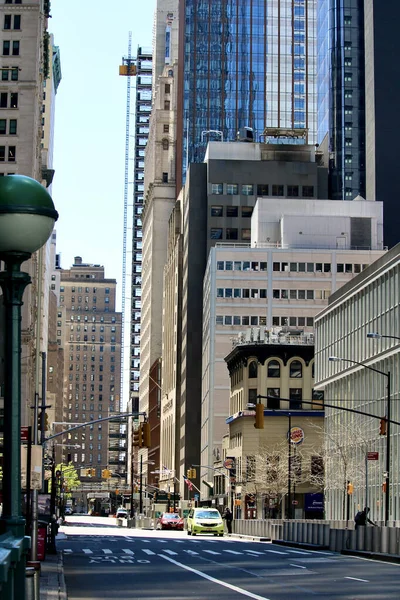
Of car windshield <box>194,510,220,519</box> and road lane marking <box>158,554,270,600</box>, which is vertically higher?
road lane marking <box>158,554,270,600</box>

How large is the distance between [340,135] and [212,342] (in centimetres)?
5280

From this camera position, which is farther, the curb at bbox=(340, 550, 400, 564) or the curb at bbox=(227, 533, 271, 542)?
the curb at bbox=(227, 533, 271, 542)

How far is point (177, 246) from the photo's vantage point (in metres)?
195

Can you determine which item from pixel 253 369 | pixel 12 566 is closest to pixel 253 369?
pixel 253 369

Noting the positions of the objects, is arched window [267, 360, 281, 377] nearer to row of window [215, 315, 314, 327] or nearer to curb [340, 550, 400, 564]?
row of window [215, 315, 314, 327]

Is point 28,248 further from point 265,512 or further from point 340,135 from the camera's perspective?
point 340,135

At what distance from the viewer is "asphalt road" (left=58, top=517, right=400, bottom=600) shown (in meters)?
26.2

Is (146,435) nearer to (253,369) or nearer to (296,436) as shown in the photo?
(296,436)

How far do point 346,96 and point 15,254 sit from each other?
186 m

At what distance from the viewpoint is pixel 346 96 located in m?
191

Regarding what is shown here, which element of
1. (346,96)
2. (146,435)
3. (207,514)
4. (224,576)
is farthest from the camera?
(346,96)

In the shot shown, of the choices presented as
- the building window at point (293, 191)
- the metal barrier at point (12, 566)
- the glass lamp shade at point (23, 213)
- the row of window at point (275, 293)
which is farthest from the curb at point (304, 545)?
the building window at point (293, 191)

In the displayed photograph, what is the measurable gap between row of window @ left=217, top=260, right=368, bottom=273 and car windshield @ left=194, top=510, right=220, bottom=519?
73235mm

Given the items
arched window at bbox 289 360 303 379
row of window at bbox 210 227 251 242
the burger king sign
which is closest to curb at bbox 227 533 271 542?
the burger king sign
